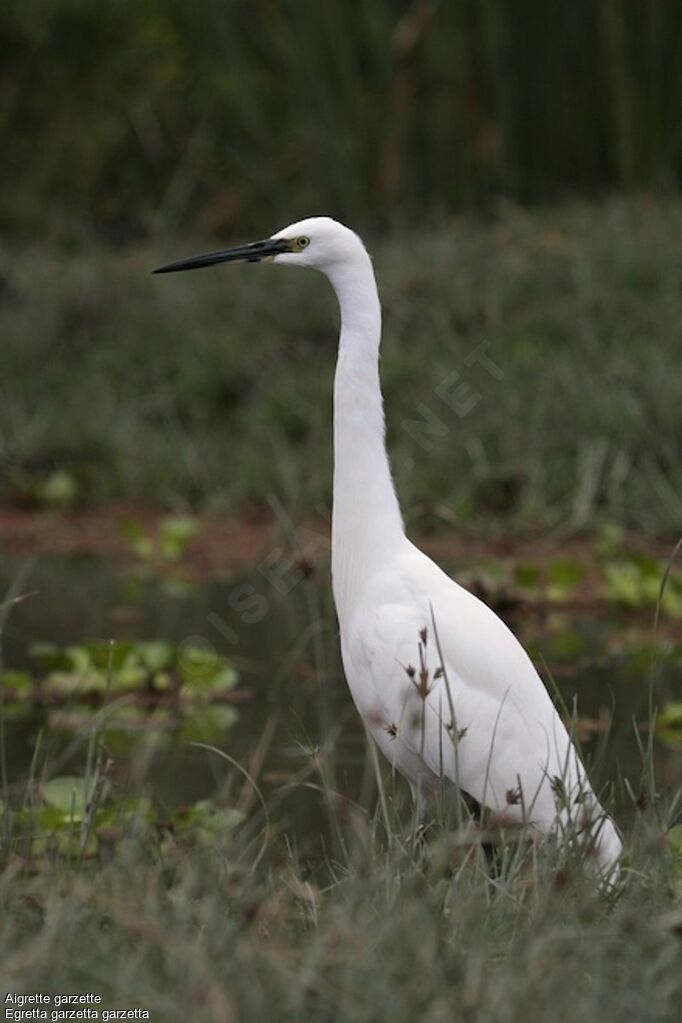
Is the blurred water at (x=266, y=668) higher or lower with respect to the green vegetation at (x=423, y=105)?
lower

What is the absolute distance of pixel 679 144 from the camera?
922 cm

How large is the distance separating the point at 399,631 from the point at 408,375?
4.18 meters

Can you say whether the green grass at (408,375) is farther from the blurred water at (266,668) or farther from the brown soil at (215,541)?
the blurred water at (266,668)

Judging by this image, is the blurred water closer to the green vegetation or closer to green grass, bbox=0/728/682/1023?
green grass, bbox=0/728/682/1023

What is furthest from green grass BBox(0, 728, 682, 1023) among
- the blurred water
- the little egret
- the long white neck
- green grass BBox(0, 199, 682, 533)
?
green grass BBox(0, 199, 682, 533)

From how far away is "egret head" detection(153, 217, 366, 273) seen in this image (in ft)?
12.0

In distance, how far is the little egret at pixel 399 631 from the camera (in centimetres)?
350

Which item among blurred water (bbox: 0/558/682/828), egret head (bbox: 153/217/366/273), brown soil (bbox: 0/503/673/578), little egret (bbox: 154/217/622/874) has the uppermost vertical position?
egret head (bbox: 153/217/366/273)

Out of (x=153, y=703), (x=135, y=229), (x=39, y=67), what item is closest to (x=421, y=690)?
(x=153, y=703)

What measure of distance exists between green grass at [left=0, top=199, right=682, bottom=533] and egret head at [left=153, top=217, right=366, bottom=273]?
9.82 ft

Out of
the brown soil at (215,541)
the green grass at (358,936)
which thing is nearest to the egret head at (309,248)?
the green grass at (358,936)

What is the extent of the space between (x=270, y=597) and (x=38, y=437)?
1931 mm

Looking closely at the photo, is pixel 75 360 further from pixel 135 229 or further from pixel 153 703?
pixel 153 703

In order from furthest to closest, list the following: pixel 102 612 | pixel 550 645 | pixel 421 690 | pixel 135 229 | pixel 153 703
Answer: pixel 135 229 < pixel 102 612 < pixel 550 645 < pixel 153 703 < pixel 421 690
